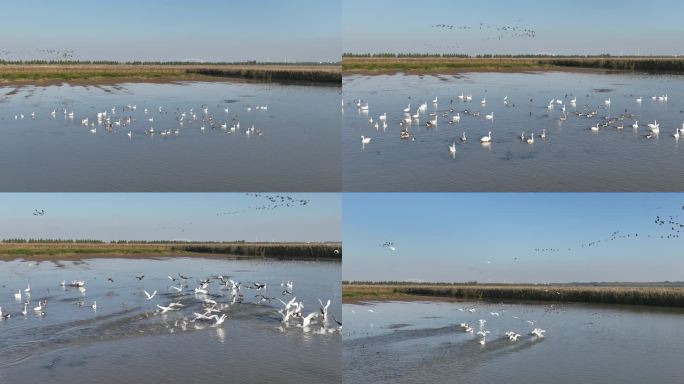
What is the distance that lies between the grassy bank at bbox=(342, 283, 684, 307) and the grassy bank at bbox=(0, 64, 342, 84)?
40.5 ft

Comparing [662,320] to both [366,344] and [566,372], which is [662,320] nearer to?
[566,372]

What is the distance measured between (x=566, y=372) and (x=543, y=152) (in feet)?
20.1

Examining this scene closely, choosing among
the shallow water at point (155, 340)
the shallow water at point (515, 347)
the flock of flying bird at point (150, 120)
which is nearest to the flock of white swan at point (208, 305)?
the shallow water at point (155, 340)

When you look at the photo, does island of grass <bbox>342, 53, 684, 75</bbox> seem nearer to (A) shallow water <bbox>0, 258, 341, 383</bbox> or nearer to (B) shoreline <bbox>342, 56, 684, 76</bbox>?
(B) shoreline <bbox>342, 56, 684, 76</bbox>

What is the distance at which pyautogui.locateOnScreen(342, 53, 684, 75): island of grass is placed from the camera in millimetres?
39375

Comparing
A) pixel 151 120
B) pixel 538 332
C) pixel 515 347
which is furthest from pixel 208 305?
pixel 538 332

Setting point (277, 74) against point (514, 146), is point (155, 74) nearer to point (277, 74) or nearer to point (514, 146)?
point (277, 74)

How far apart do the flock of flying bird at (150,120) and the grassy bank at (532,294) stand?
8.19 meters

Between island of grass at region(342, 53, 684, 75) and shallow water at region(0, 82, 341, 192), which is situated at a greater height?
island of grass at region(342, 53, 684, 75)

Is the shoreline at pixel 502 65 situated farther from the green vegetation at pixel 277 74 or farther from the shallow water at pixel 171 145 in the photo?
the shallow water at pixel 171 145

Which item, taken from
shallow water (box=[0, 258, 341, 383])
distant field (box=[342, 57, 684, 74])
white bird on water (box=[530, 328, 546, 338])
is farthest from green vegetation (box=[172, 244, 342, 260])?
white bird on water (box=[530, 328, 546, 338])

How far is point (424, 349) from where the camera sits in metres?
15.6

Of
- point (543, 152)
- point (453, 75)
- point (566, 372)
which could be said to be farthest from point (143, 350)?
point (453, 75)

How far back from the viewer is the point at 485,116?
73.0 ft
